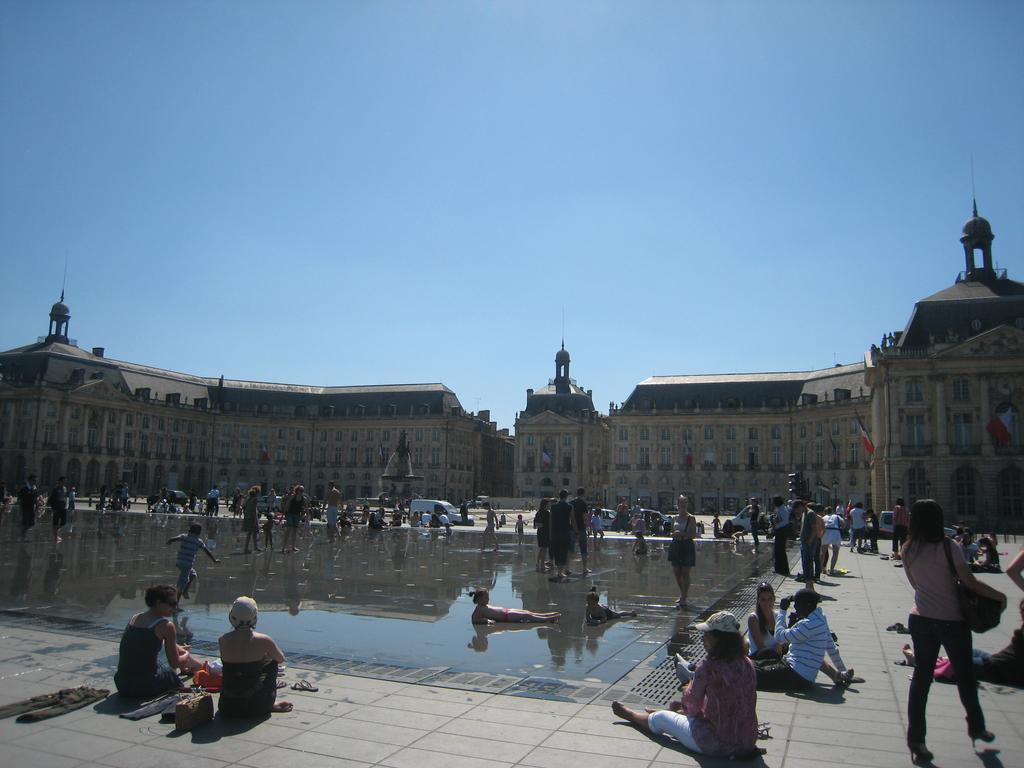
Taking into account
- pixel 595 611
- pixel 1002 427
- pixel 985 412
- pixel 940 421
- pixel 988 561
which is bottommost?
pixel 595 611

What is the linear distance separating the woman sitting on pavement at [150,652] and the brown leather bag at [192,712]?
25.1 inches

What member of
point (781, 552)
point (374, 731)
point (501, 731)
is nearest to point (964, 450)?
point (781, 552)

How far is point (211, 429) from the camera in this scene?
317 feet

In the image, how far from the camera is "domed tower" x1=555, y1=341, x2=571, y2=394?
9856 centimetres

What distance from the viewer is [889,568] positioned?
2142cm

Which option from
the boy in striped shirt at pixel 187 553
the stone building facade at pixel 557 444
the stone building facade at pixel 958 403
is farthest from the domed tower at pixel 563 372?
the boy in striped shirt at pixel 187 553

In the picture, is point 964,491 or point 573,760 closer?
point 573,760

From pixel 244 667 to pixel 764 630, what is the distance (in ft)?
17.5

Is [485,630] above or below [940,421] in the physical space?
below

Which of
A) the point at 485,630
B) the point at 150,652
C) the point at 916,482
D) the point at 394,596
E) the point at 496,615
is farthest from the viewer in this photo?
the point at 916,482

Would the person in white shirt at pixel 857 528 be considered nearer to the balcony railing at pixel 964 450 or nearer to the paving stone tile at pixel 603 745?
the paving stone tile at pixel 603 745

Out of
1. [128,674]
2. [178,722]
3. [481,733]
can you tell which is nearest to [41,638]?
[128,674]

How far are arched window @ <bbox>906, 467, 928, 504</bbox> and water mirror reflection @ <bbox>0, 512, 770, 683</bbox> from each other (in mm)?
38816

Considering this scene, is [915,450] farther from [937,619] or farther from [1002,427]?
[937,619]
